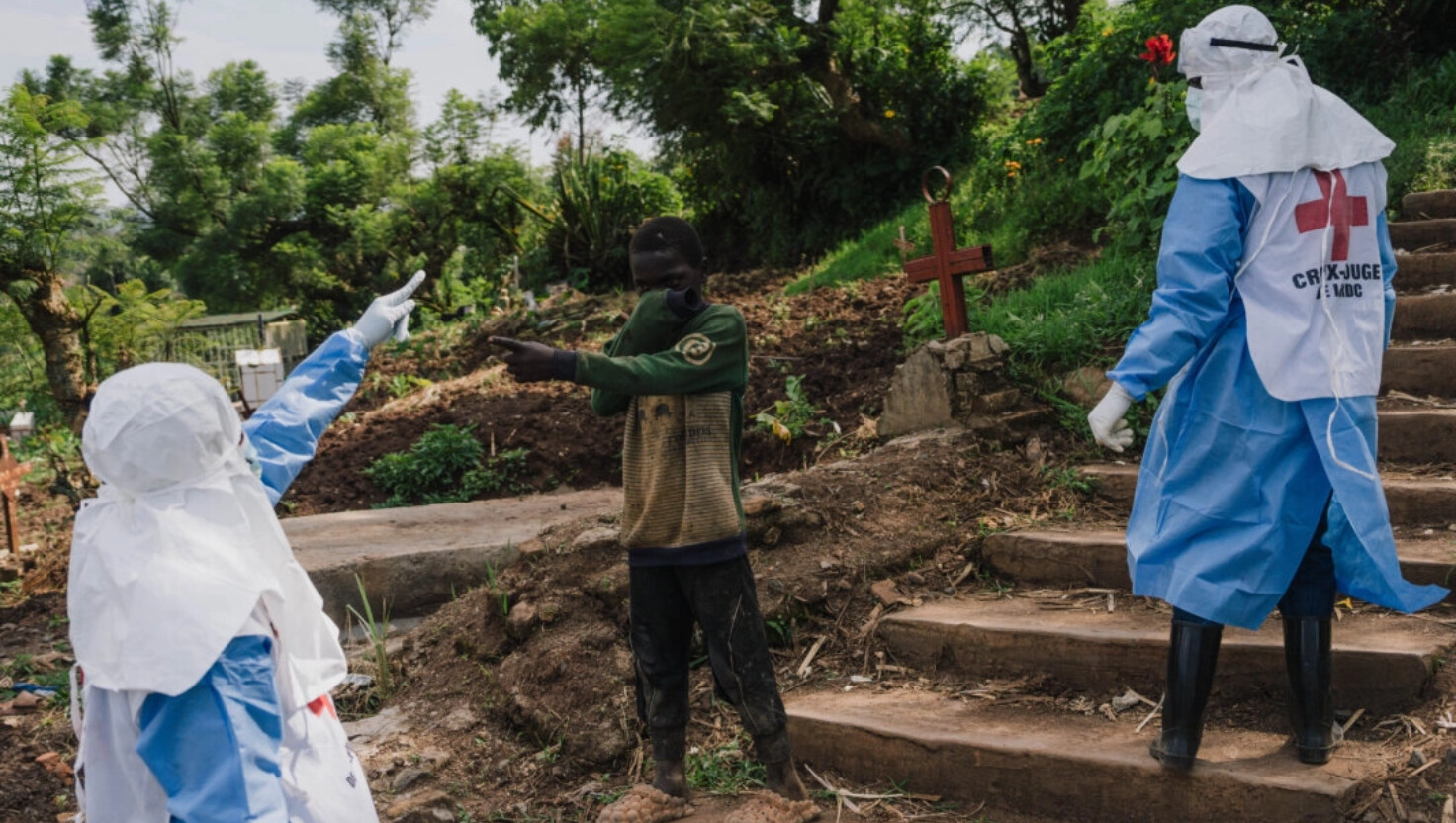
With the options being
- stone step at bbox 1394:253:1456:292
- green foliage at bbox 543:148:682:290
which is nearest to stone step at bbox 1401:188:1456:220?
stone step at bbox 1394:253:1456:292

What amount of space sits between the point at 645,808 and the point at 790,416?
3.01m

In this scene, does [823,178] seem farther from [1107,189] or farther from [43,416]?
[43,416]

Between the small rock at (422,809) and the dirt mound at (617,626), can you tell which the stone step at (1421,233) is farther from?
the small rock at (422,809)

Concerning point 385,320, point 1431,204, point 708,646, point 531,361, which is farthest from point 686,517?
point 1431,204

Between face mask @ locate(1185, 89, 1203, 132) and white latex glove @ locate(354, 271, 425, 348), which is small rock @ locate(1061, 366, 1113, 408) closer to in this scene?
face mask @ locate(1185, 89, 1203, 132)

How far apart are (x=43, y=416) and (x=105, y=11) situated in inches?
629

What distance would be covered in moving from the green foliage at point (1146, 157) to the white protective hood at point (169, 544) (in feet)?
15.2

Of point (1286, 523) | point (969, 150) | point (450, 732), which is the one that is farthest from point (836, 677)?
point (969, 150)

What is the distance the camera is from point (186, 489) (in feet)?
6.45

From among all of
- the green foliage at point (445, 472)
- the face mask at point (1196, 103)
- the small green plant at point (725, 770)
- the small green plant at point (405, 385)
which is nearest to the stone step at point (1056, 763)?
the small green plant at point (725, 770)

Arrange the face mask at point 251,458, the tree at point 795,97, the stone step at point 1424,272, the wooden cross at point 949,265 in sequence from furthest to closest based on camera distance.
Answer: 1. the tree at point 795,97
2. the stone step at point 1424,272
3. the wooden cross at point 949,265
4. the face mask at point 251,458

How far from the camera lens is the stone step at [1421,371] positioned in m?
4.53

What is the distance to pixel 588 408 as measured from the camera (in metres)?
7.05

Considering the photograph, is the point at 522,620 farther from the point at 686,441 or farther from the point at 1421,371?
the point at 1421,371
